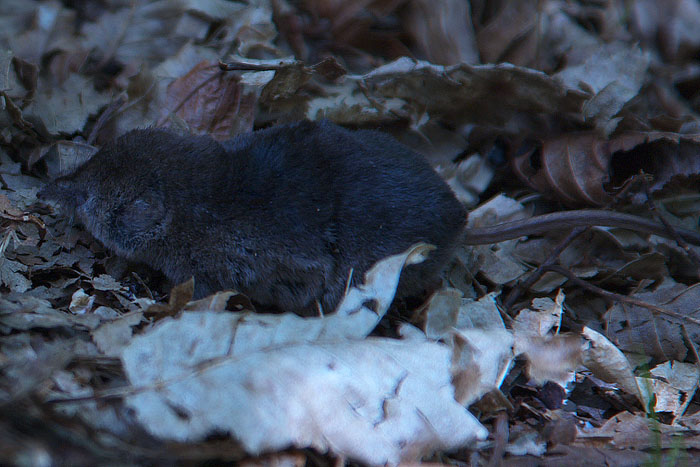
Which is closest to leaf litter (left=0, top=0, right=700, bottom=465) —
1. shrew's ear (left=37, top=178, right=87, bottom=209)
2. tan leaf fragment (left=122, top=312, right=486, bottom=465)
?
tan leaf fragment (left=122, top=312, right=486, bottom=465)

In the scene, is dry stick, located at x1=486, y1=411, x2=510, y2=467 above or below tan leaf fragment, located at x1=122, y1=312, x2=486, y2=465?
below

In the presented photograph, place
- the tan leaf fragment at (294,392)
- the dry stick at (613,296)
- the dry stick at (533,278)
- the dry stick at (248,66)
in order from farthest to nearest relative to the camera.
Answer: the dry stick at (248,66) < the dry stick at (533,278) < the dry stick at (613,296) < the tan leaf fragment at (294,392)

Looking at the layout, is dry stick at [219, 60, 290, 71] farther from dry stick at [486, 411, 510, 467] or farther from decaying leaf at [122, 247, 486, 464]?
dry stick at [486, 411, 510, 467]

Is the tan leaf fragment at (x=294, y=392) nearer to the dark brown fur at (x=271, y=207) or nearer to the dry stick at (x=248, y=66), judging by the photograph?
the dark brown fur at (x=271, y=207)

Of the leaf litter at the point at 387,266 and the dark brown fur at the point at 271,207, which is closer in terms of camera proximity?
the leaf litter at the point at 387,266

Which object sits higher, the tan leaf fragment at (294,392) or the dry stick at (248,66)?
the dry stick at (248,66)

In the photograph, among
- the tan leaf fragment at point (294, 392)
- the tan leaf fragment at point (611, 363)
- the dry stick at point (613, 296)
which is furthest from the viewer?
the dry stick at point (613, 296)

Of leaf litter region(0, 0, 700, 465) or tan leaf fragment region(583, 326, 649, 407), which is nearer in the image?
leaf litter region(0, 0, 700, 465)

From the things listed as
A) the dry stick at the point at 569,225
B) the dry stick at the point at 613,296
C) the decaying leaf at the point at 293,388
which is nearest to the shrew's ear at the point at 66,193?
the decaying leaf at the point at 293,388
